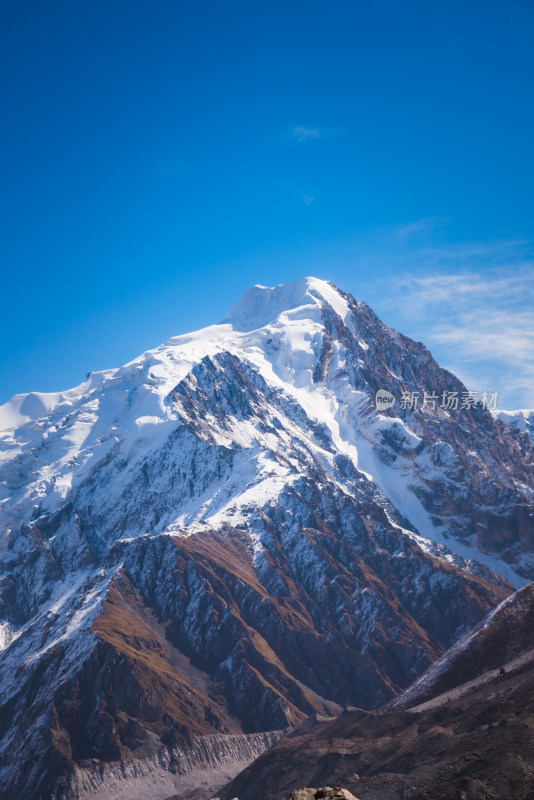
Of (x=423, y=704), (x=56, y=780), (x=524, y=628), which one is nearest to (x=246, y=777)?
(x=423, y=704)

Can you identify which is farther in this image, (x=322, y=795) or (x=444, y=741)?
(x=444, y=741)

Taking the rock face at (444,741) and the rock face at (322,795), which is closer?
the rock face at (322,795)

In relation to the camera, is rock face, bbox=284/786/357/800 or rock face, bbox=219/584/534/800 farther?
rock face, bbox=219/584/534/800

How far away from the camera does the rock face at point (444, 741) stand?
351ft

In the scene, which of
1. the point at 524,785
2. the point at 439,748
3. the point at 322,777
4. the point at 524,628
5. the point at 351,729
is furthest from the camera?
the point at 524,628

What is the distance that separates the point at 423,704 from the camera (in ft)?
581

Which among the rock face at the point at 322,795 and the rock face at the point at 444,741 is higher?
the rock face at the point at 322,795

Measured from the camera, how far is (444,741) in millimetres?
130250

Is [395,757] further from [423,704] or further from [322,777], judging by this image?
[423,704]

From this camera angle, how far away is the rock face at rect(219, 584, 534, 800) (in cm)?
10700

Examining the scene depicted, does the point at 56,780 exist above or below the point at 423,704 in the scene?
above

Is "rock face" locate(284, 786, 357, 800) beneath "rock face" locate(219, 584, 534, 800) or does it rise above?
above

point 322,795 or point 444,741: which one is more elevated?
point 322,795

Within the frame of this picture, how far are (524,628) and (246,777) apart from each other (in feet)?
242
